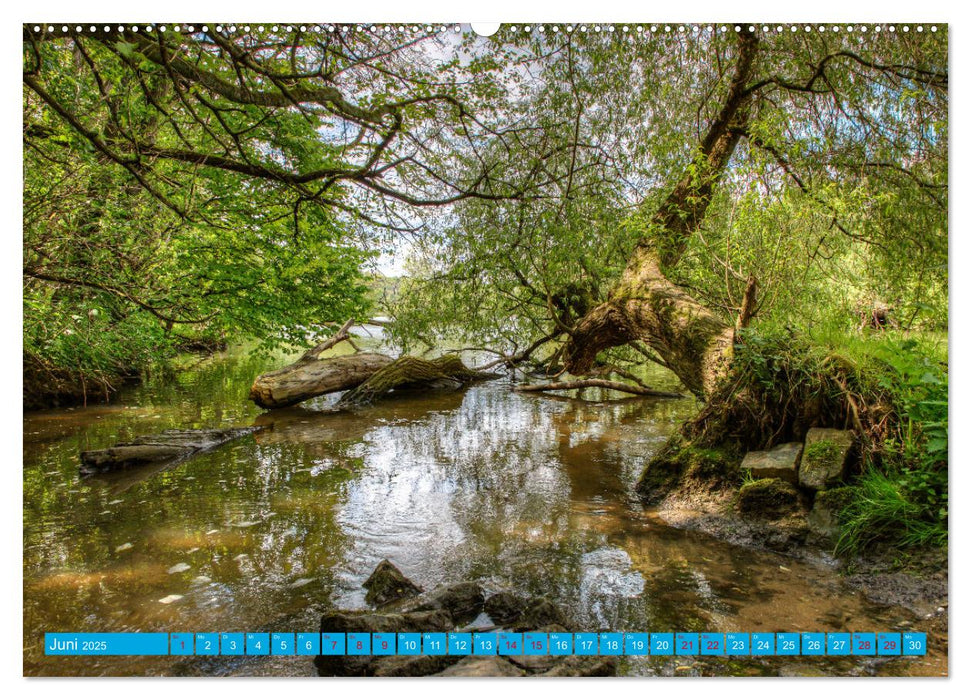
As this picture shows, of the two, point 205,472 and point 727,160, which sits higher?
point 727,160

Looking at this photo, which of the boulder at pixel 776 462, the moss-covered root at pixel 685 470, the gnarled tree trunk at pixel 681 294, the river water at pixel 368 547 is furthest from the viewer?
the gnarled tree trunk at pixel 681 294

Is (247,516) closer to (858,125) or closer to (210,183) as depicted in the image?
(210,183)

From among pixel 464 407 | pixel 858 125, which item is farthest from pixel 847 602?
pixel 464 407

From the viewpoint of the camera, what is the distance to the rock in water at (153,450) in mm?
4491

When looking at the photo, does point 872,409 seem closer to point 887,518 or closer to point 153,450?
point 887,518

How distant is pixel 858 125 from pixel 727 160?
1.27m

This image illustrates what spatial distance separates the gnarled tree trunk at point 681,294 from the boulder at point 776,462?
0.62m

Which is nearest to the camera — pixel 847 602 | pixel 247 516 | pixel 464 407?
pixel 847 602

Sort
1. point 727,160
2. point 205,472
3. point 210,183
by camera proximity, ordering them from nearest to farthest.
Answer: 1. point 205,472
2. point 727,160
3. point 210,183

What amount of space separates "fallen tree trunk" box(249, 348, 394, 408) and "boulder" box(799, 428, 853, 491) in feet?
21.6

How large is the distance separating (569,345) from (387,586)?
431cm

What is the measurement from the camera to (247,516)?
3521 millimetres

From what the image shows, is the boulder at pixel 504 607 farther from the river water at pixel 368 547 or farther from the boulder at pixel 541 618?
the river water at pixel 368 547

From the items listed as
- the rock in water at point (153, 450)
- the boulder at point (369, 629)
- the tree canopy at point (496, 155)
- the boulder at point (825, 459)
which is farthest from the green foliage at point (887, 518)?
the rock in water at point (153, 450)
